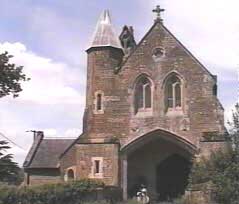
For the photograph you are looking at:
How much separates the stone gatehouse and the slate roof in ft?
50.4

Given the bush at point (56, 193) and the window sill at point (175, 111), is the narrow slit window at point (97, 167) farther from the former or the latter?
the window sill at point (175, 111)

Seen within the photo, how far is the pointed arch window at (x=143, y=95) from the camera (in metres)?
38.8

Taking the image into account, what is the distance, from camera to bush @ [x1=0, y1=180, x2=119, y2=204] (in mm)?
26797

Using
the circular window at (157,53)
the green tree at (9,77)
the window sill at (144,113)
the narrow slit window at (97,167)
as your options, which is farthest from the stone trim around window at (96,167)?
the green tree at (9,77)

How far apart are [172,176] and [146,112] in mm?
6207

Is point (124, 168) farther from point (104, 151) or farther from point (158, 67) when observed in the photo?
point (158, 67)

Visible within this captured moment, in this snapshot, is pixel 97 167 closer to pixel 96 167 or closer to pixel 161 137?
pixel 96 167

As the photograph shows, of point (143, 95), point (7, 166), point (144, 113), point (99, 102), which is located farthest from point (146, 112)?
point (7, 166)

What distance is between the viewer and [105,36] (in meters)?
40.8

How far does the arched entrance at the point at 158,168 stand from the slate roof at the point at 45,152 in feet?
48.2

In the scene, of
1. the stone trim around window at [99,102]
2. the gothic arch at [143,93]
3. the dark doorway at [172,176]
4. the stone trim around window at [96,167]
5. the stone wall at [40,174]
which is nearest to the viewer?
the stone trim around window at [96,167]

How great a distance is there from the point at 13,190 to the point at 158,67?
50.4 ft

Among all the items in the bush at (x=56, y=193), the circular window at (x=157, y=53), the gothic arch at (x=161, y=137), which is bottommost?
the bush at (x=56, y=193)

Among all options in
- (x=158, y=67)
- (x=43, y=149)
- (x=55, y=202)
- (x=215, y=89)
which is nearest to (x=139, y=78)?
(x=158, y=67)
